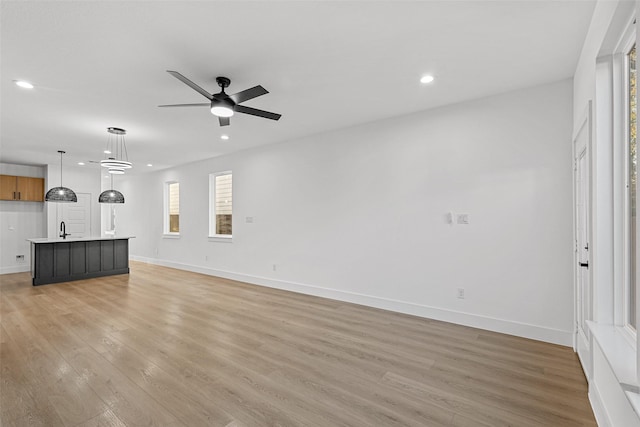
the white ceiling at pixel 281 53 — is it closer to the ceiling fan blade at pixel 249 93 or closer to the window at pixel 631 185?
the ceiling fan blade at pixel 249 93

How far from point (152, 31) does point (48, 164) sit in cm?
783

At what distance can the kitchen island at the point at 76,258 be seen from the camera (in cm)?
617

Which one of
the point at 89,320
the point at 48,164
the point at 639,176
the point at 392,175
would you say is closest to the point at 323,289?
the point at 392,175

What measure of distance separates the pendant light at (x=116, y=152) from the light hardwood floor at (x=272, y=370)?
2288 millimetres

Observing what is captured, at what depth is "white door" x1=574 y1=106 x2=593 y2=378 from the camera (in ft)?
8.31

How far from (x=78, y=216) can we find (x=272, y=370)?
8.54 m

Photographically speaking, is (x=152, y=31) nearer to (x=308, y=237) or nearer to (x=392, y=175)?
(x=392, y=175)

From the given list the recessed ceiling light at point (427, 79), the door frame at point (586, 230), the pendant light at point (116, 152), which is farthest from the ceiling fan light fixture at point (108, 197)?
the door frame at point (586, 230)

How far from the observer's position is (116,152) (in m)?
6.43

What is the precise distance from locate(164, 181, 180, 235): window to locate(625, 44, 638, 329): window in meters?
8.76

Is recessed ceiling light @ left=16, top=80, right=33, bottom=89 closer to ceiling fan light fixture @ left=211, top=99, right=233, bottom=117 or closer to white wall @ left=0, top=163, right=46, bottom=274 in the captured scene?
ceiling fan light fixture @ left=211, top=99, right=233, bottom=117

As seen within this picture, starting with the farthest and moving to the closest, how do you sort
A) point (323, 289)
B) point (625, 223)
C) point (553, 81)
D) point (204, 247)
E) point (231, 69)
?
point (204, 247) < point (323, 289) < point (553, 81) < point (231, 69) < point (625, 223)

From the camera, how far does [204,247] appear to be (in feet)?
24.0

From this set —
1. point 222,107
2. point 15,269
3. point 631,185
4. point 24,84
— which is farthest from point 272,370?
point 15,269
